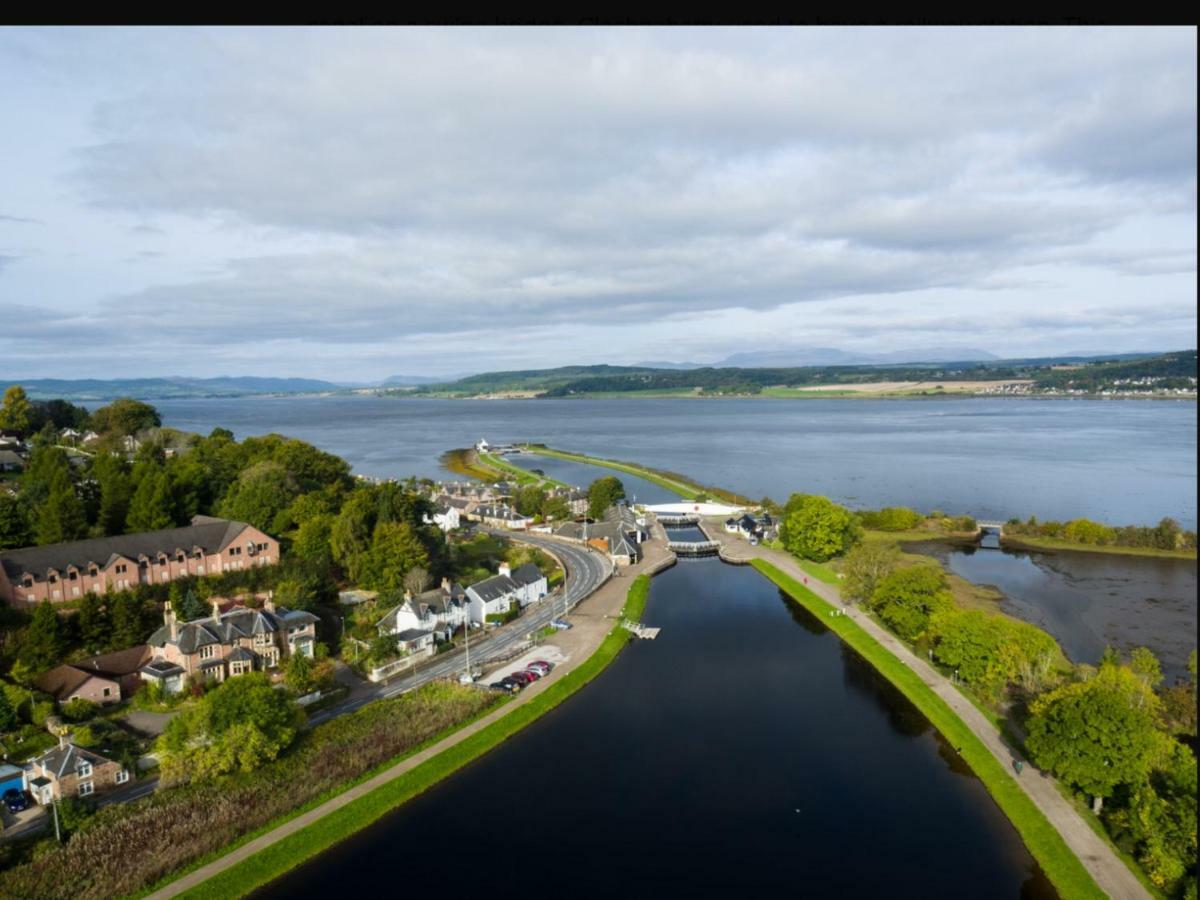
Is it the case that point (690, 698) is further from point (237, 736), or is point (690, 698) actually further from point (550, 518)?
point (550, 518)

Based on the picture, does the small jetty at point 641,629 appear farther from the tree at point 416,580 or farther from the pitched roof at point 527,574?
the tree at point 416,580

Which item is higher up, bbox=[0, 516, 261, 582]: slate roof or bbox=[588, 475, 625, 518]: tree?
bbox=[0, 516, 261, 582]: slate roof

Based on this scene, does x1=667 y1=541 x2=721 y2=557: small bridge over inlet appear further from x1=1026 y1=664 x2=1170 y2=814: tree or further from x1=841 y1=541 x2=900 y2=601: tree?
x1=1026 y1=664 x2=1170 y2=814: tree

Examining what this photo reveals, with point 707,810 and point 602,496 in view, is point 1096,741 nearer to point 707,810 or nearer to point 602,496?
point 707,810

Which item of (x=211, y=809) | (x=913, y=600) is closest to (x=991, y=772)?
(x=913, y=600)

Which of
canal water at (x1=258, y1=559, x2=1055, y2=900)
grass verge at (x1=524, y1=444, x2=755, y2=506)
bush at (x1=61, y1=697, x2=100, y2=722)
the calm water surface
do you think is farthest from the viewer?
grass verge at (x1=524, y1=444, x2=755, y2=506)

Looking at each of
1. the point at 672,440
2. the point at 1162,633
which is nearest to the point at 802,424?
the point at 672,440

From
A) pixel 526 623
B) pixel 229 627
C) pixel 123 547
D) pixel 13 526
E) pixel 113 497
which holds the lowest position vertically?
pixel 526 623

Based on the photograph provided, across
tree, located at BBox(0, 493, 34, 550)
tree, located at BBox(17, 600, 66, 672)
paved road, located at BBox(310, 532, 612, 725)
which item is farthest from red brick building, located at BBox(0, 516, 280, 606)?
paved road, located at BBox(310, 532, 612, 725)
